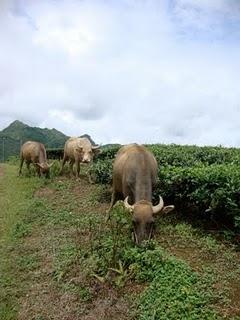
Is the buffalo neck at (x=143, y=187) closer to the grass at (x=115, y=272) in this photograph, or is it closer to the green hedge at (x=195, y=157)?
the grass at (x=115, y=272)

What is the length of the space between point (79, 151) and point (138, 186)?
9.23 meters

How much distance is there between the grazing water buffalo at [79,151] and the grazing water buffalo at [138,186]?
6802mm

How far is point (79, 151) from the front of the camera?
19.5m

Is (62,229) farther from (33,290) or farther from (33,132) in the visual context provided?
(33,132)

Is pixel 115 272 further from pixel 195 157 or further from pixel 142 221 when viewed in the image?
pixel 195 157

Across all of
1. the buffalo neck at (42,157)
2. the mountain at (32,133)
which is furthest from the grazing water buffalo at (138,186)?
the mountain at (32,133)

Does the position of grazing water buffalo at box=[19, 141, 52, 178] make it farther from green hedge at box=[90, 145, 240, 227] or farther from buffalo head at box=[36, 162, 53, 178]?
green hedge at box=[90, 145, 240, 227]

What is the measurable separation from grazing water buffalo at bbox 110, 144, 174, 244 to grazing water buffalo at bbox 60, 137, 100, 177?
22.3 ft

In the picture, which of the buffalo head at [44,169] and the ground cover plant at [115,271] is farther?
the buffalo head at [44,169]

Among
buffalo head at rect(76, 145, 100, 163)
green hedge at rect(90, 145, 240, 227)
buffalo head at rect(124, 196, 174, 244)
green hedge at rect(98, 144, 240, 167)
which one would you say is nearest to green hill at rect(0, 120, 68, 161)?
buffalo head at rect(76, 145, 100, 163)

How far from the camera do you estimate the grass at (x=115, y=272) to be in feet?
23.9

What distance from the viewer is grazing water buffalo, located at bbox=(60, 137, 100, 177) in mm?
19484

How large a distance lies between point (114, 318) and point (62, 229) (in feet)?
15.9

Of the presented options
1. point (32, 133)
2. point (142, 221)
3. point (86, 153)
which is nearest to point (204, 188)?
point (142, 221)
